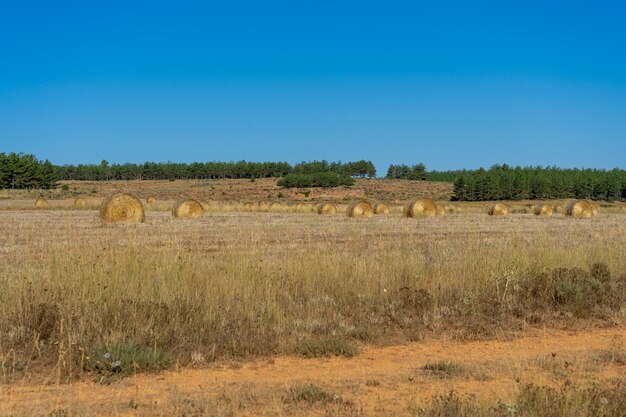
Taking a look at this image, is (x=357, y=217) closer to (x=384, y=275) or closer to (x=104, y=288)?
(x=384, y=275)

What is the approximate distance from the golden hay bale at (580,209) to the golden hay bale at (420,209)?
9.10 metres

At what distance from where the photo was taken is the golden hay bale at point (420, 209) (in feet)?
114

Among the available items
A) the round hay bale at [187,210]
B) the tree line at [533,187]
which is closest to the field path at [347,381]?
the round hay bale at [187,210]

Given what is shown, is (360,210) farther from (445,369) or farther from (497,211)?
(445,369)

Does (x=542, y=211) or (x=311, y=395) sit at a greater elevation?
(x=542, y=211)

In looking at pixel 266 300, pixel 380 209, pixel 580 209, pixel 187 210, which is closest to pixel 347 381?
pixel 266 300

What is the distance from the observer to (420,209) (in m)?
34.9

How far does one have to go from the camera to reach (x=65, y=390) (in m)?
5.29

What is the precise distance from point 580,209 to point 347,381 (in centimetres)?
3568

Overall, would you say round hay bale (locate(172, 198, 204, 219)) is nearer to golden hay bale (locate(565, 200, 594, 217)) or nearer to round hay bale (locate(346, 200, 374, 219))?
round hay bale (locate(346, 200, 374, 219))

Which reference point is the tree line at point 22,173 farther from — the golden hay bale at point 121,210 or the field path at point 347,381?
the field path at point 347,381

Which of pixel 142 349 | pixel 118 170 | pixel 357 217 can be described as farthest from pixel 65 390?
pixel 118 170

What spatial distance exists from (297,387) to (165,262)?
4062 mm

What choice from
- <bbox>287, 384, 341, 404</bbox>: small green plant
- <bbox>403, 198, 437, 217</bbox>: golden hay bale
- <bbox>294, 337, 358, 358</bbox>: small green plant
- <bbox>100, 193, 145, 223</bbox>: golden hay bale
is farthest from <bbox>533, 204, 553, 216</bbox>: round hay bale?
<bbox>287, 384, 341, 404</bbox>: small green plant
